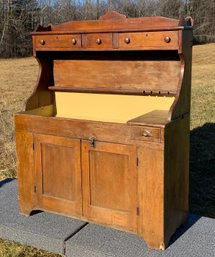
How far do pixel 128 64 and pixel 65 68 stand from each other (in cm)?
58

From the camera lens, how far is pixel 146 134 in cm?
289

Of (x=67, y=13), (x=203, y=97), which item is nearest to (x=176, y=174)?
(x=203, y=97)

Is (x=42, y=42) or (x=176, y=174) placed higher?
(x=42, y=42)

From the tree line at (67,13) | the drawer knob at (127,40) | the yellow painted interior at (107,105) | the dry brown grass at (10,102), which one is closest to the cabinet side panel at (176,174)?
the yellow painted interior at (107,105)

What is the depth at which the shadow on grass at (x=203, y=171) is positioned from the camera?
4230 mm

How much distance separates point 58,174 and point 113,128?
24.1 inches

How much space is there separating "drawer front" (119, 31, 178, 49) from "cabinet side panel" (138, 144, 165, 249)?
2.13 feet

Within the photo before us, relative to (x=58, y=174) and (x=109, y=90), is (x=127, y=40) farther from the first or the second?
(x=58, y=174)

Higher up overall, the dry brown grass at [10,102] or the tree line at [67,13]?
the tree line at [67,13]

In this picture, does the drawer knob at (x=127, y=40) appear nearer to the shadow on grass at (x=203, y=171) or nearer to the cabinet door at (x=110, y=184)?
the cabinet door at (x=110, y=184)

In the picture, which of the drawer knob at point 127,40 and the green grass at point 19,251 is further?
the green grass at point 19,251

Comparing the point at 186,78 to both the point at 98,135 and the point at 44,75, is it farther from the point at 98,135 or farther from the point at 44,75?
the point at 44,75

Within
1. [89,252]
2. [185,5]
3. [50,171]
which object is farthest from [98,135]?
[185,5]

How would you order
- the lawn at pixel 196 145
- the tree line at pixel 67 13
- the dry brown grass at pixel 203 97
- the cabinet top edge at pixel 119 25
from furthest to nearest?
the tree line at pixel 67 13
the dry brown grass at pixel 203 97
the lawn at pixel 196 145
the cabinet top edge at pixel 119 25
